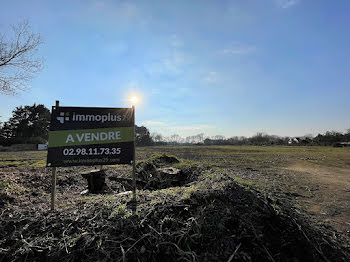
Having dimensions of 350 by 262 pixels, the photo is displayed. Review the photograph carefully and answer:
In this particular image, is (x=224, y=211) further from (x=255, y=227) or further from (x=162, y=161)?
(x=162, y=161)

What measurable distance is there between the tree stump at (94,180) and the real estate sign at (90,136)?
1548 millimetres

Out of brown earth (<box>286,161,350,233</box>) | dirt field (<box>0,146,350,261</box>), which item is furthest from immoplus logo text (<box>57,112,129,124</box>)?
brown earth (<box>286,161,350,233</box>)

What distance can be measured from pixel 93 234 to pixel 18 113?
6341 cm

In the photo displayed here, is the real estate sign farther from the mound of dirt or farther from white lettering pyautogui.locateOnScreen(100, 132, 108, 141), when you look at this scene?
the mound of dirt

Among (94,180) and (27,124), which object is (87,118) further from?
(27,124)

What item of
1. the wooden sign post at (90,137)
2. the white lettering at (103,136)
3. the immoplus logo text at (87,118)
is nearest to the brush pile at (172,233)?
the wooden sign post at (90,137)

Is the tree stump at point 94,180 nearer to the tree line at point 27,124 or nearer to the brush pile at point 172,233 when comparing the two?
the brush pile at point 172,233

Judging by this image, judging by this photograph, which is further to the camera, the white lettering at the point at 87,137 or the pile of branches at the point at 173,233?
the white lettering at the point at 87,137

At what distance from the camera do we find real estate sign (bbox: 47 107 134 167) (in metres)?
3.64

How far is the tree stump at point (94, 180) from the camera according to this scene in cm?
506

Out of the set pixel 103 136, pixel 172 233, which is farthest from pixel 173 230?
pixel 103 136

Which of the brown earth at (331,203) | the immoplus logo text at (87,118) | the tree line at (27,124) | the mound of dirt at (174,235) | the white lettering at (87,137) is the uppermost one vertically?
the tree line at (27,124)

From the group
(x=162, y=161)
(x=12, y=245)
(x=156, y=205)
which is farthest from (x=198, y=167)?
(x=12, y=245)

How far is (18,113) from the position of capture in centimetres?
4991
